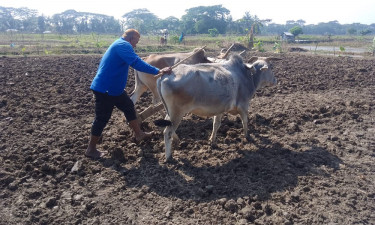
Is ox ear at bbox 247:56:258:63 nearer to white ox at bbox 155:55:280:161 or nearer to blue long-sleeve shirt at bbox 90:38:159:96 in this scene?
white ox at bbox 155:55:280:161

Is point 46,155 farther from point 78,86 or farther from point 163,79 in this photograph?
point 78,86

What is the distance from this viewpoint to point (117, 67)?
211 inches

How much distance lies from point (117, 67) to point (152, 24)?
259ft

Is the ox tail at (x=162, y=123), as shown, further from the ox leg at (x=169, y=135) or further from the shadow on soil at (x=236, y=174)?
the shadow on soil at (x=236, y=174)

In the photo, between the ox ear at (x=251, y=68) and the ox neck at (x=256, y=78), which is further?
the ox neck at (x=256, y=78)

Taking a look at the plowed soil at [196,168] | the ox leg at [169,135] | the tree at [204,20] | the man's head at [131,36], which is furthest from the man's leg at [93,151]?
the tree at [204,20]

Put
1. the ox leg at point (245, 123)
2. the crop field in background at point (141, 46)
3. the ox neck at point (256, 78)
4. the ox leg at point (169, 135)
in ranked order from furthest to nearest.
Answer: the crop field in background at point (141, 46)
the ox neck at point (256, 78)
the ox leg at point (245, 123)
the ox leg at point (169, 135)

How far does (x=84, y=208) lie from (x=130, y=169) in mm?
1187

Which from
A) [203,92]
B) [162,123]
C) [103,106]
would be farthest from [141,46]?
[162,123]

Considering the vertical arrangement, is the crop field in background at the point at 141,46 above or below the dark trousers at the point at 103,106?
above

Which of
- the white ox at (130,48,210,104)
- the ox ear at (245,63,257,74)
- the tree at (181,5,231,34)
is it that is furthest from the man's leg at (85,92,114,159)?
the tree at (181,5,231,34)

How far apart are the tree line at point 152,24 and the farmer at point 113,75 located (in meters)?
40.6

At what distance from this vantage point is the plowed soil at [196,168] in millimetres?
4219

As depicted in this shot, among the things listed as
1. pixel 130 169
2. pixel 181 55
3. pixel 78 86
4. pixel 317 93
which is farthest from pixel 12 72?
pixel 317 93
